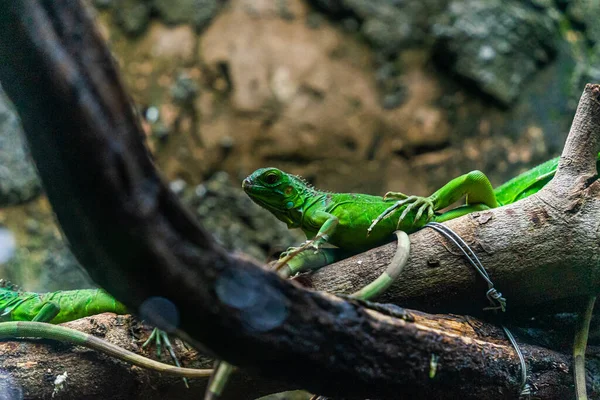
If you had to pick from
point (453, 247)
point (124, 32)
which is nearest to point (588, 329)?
point (453, 247)

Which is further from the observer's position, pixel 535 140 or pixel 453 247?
pixel 535 140

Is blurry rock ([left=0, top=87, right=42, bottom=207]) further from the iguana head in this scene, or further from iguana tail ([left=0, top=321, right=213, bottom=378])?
the iguana head

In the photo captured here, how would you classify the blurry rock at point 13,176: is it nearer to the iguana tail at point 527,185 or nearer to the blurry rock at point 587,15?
the iguana tail at point 527,185

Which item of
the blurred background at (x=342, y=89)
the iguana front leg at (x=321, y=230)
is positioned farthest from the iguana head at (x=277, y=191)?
the blurred background at (x=342, y=89)

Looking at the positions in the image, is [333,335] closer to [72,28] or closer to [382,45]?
[72,28]

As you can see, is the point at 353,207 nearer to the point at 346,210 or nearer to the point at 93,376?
the point at 346,210

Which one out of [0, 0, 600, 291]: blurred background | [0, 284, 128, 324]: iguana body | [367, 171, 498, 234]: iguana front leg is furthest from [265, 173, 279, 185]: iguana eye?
[0, 0, 600, 291]: blurred background
